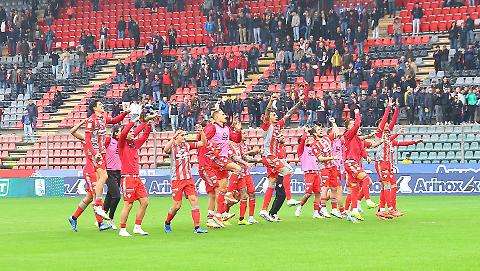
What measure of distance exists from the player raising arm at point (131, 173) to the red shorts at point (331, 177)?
5634 mm

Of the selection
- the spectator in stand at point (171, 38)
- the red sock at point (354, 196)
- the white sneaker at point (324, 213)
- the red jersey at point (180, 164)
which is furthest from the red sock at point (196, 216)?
the spectator in stand at point (171, 38)

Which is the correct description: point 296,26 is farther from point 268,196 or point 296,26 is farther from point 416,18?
point 268,196

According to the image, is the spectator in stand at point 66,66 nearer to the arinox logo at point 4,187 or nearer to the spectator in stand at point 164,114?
the spectator in stand at point 164,114

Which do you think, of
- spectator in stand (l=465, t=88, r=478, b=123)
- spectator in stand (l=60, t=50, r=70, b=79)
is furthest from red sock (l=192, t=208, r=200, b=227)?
spectator in stand (l=60, t=50, r=70, b=79)

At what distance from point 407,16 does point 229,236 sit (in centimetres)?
3304

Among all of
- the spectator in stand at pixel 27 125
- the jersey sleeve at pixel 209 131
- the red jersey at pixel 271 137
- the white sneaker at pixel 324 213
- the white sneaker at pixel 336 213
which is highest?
the jersey sleeve at pixel 209 131

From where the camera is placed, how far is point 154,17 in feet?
207

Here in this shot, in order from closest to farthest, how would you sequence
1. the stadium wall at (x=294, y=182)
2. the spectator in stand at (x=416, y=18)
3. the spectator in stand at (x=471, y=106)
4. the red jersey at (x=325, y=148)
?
the red jersey at (x=325, y=148) → the stadium wall at (x=294, y=182) → the spectator in stand at (x=471, y=106) → the spectator in stand at (x=416, y=18)

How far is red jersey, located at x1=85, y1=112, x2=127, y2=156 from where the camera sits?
24.6 meters

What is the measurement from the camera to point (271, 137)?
27.0 metres

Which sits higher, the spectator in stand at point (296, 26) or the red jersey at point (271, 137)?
the spectator in stand at point (296, 26)

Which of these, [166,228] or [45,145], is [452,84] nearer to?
[45,145]

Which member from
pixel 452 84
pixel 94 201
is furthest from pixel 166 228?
pixel 452 84

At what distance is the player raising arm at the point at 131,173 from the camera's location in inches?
922
